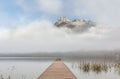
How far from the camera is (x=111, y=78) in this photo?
42.1 meters

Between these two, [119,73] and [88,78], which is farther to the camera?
[119,73]

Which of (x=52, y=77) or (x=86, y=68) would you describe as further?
(x=86, y=68)

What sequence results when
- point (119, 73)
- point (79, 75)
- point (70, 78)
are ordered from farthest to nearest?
point (119, 73) → point (79, 75) → point (70, 78)

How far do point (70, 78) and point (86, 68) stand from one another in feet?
82.7

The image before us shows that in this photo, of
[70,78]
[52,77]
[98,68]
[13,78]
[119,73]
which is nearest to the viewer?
[70,78]

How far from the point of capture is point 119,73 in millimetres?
47469

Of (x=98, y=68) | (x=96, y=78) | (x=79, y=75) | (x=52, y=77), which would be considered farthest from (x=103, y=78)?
(x=52, y=77)

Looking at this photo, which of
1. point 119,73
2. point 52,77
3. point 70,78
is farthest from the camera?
point 119,73

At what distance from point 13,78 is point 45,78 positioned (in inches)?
517

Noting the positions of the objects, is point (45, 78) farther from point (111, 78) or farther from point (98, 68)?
point (98, 68)

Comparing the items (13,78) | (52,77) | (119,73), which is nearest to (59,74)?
(52,77)

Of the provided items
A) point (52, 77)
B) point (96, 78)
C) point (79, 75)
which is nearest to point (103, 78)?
point (96, 78)

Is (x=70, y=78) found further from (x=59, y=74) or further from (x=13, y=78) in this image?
(x=13, y=78)

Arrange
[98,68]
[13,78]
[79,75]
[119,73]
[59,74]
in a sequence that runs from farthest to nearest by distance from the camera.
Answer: [98,68] → [119,73] → [79,75] → [13,78] → [59,74]
